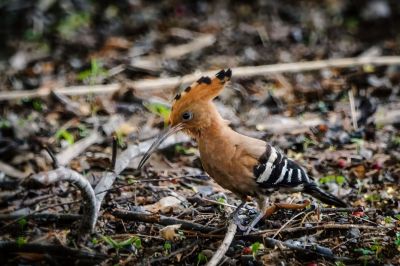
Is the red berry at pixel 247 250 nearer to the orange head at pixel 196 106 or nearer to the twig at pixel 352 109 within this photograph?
the orange head at pixel 196 106

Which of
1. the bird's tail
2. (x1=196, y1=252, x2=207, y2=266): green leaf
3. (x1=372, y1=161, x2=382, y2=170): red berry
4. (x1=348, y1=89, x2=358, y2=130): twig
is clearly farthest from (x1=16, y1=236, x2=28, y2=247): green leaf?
(x1=348, y1=89, x2=358, y2=130): twig

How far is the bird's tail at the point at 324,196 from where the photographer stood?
390 cm

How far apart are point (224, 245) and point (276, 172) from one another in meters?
0.70

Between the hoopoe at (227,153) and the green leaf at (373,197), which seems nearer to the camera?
the hoopoe at (227,153)

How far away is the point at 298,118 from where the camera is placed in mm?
6020

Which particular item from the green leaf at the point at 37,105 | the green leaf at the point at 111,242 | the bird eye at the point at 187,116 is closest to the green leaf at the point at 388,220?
the bird eye at the point at 187,116

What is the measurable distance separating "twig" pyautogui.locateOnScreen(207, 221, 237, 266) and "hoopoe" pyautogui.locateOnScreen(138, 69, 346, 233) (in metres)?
0.20

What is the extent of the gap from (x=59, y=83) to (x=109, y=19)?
2305 millimetres

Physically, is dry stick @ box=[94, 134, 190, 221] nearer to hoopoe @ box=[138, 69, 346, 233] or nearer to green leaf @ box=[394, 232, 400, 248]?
hoopoe @ box=[138, 69, 346, 233]

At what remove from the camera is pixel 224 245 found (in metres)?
3.22

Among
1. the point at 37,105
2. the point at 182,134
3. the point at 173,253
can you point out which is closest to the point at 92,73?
the point at 37,105

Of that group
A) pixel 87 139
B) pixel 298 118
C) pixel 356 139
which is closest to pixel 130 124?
pixel 87 139

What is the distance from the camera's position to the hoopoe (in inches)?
143

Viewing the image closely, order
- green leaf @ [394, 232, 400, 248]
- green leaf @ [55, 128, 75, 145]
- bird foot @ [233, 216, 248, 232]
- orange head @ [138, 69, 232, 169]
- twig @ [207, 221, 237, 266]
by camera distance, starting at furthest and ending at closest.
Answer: green leaf @ [55, 128, 75, 145]
orange head @ [138, 69, 232, 169]
bird foot @ [233, 216, 248, 232]
green leaf @ [394, 232, 400, 248]
twig @ [207, 221, 237, 266]
